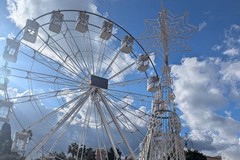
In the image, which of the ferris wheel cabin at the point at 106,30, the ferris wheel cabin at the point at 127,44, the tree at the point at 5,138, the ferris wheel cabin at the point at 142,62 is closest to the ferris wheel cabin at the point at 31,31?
the ferris wheel cabin at the point at 106,30

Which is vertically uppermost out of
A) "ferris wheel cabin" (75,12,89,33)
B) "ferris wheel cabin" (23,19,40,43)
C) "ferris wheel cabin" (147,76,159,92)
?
"ferris wheel cabin" (75,12,89,33)

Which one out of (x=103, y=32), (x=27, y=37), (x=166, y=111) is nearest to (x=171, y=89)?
(x=166, y=111)

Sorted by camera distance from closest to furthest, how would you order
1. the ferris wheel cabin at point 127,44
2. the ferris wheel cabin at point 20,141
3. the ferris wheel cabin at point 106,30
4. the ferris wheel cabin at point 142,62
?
1. the ferris wheel cabin at point 20,141
2. the ferris wheel cabin at point 106,30
3. the ferris wheel cabin at point 127,44
4. the ferris wheel cabin at point 142,62

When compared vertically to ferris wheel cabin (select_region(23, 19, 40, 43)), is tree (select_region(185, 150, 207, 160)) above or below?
below

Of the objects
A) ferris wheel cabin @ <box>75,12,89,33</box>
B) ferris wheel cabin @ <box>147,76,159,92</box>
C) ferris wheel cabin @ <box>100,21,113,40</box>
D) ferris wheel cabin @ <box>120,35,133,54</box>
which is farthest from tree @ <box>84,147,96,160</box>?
ferris wheel cabin @ <box>75,12,89,33</box>

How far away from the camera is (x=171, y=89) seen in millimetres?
20109

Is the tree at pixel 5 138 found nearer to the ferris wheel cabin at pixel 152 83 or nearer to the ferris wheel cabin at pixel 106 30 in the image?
the ferris wheel cabin at pixel 106 30

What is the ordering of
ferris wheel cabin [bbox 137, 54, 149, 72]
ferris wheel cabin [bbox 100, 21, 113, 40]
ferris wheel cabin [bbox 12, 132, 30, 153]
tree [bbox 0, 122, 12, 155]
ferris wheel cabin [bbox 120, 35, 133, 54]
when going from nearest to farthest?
ferris wheel cabin [bbox 12, 132, 30, 153], ferris wheel cabin [bbox 100, 21, 113, 40], ferris wheel cabin [bbox 120, 35, 133, 54], ferris wheel cabin [bbox 137, 54, 149, 72], tree [bbox 0, 122, 12, 155]

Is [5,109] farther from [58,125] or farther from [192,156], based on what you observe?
[192,156]

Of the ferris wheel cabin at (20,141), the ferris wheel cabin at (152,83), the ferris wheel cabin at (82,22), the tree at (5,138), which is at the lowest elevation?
the ferris wheel cabin at (20,141)

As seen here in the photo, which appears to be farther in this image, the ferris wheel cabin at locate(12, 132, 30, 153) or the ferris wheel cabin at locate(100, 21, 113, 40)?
the ferris wheel cabin at locate(100, 21, 113, 40)

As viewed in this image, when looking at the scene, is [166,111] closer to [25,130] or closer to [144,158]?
[144,158]

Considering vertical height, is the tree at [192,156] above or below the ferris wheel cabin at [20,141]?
above

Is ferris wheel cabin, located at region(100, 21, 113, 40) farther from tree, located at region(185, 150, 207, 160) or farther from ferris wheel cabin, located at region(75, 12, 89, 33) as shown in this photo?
tree, located at region(185, 150, 207, 160)
